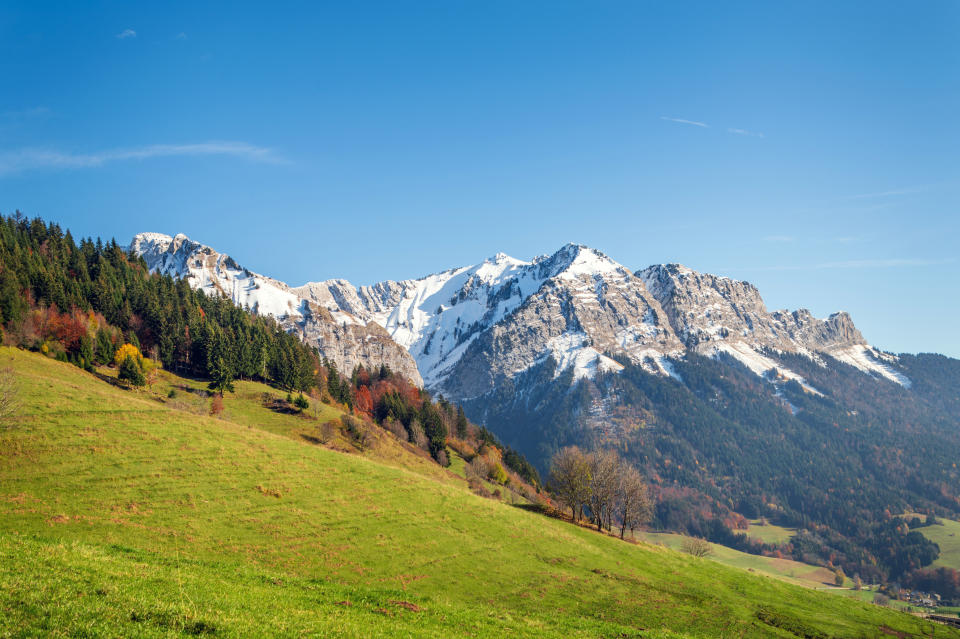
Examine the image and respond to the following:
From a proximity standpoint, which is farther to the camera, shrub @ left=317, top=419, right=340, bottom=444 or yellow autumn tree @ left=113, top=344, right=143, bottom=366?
yellow autumn tree @ left=113, top=344, right=143, bottom=366

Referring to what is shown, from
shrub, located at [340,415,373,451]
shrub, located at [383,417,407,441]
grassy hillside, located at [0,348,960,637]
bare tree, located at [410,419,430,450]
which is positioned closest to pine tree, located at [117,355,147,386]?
grassy hillside, located at [0,348,960,637]

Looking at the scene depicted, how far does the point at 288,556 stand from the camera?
39.5 m

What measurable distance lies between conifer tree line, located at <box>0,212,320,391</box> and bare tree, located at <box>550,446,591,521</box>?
7286 centimetres

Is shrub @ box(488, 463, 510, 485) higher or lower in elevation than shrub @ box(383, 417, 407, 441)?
lower

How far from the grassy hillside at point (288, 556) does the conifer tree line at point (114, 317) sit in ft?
85.4

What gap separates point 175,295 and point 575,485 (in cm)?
11686

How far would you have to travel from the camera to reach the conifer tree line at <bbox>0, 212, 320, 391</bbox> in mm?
91625

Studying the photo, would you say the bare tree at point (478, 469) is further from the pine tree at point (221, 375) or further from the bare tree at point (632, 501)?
the pine tree at point (221, 375)

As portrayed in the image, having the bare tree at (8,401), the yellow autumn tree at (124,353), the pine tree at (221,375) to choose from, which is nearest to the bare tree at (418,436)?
the pine tree at (221,375)

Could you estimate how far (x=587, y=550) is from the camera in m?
58.6

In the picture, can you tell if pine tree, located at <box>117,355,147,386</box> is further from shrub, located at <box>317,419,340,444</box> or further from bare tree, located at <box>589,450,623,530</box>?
bare tree, located at <box>589,450,623,530</box>

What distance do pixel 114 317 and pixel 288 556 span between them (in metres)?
101

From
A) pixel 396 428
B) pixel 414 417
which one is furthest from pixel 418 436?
pixel 414 417

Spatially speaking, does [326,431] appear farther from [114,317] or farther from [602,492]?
[114,317]
